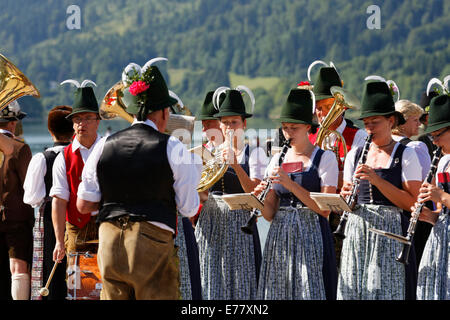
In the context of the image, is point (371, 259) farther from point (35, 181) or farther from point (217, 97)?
point (35, 181)

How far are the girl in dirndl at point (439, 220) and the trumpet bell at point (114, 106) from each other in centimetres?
206

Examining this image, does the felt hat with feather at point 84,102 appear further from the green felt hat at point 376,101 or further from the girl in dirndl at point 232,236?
the green felt hat at point 376,101

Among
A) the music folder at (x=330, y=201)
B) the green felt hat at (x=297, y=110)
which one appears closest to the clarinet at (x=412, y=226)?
the music folder at (x=330, y=201)

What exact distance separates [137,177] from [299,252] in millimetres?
1338

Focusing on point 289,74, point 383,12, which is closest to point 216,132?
point 289,74

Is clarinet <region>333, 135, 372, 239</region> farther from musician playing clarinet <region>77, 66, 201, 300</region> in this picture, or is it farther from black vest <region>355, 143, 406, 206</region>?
musician playing clarinet <region>77, 66, 201, 300</region>

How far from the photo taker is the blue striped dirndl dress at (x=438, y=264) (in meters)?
4.74

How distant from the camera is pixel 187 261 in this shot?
5.32m

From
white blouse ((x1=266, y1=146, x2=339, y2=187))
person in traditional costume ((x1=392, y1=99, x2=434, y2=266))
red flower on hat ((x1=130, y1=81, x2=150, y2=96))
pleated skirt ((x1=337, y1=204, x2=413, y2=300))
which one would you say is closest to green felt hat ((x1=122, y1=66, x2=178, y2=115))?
red flower on hat ((x1=130, y1=81, x2=150, y2=96))

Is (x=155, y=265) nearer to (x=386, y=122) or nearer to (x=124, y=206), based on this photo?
(x=124, y=206)

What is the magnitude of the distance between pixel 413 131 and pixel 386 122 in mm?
1835

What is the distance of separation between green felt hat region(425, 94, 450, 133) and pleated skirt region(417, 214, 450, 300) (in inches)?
22.1

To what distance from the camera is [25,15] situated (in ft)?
443

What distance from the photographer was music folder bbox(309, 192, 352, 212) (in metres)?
4.72
